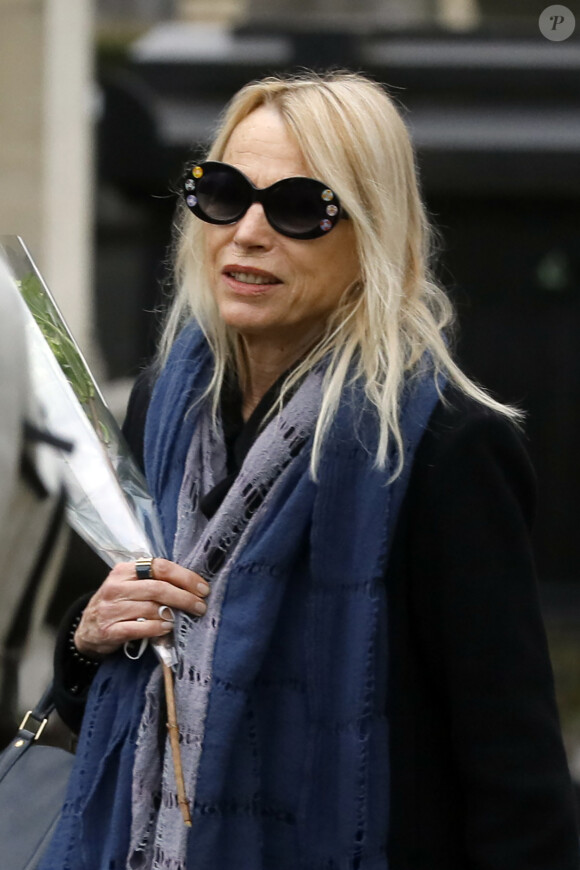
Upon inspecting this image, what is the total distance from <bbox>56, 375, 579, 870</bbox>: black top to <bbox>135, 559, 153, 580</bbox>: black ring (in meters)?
0.34

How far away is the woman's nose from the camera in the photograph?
1.93m

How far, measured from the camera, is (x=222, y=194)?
1962mm

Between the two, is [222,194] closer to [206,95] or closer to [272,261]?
[272,261]

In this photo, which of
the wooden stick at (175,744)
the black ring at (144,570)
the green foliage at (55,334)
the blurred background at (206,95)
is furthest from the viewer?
the blurred background at (206,95)

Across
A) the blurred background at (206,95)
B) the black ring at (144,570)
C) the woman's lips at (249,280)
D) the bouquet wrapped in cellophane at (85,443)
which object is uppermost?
the blurred background at (206,95)

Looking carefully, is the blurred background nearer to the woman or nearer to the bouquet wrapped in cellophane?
the bouquet wrapped in cellophane

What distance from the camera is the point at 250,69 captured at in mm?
8422

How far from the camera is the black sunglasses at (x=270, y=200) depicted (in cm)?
188

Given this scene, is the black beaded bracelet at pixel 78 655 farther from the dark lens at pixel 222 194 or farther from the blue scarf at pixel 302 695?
the dark lens at pixel 222 194

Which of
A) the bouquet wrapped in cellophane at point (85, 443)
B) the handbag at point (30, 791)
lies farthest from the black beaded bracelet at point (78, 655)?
the bouquet wrapped in cellophane at point (85, 443)

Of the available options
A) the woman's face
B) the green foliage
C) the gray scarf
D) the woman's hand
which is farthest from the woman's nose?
the woman's hand

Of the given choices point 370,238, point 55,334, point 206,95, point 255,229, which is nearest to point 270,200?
point 255,229

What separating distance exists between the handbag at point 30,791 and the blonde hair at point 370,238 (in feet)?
2.11

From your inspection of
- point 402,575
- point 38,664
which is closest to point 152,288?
point 38,664
